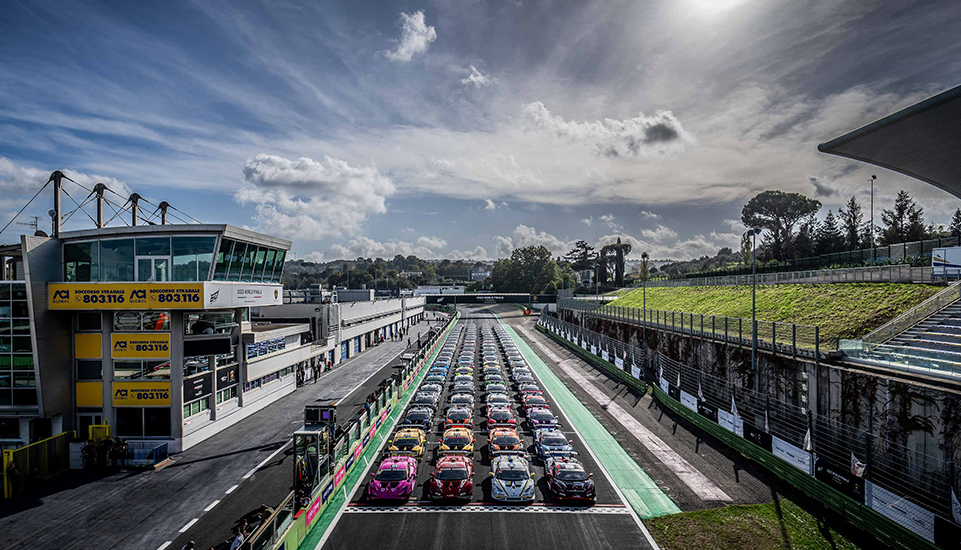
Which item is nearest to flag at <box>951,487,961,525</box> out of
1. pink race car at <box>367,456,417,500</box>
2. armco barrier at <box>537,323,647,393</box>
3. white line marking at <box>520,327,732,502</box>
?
white line marking at <box>520,327,732,502</box>

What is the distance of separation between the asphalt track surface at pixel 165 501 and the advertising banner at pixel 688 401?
2151 cm

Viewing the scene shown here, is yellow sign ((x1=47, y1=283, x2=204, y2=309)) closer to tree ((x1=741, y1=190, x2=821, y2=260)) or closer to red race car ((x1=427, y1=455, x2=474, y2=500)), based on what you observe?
red race car ((x1=427, y1=455, x2=474, y2=500))

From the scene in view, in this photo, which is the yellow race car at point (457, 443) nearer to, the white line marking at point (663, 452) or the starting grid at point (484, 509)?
the starting grid at point (484, 509)

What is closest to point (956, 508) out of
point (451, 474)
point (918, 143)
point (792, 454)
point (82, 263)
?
point (792, 454)

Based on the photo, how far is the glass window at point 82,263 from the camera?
2361cm

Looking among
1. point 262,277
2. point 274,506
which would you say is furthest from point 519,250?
point 274,506

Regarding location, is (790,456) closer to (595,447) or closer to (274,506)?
(595,447)

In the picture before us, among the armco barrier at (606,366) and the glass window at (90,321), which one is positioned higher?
the glass window at (90,321)

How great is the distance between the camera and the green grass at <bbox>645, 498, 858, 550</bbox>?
13797 mm

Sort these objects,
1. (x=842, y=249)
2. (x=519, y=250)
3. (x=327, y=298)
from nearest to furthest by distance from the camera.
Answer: (x=327, y=298) < (x=842, y=249) < (x=519, y=250)

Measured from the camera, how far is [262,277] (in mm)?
28875

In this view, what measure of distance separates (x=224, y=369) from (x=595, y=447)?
71.5 ft

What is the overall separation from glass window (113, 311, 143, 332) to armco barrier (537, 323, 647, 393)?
3221 cm

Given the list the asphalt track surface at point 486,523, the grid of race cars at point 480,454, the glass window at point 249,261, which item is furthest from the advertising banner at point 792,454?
the glass window at point 249,261
